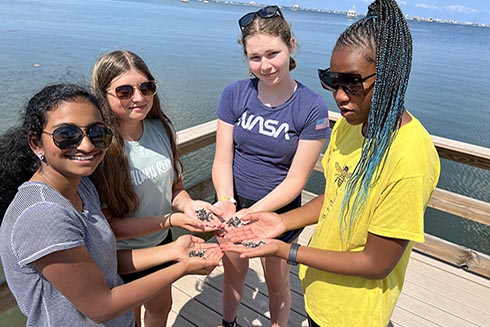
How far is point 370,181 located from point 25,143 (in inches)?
43.6

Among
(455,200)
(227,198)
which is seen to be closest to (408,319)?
(455,200)

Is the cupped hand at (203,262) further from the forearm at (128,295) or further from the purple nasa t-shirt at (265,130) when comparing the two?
the purple nasa t-shirt at (265,130)

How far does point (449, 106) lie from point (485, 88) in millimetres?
4870

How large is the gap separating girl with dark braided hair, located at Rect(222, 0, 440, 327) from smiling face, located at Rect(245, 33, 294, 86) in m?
0.55

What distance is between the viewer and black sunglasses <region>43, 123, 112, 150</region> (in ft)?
3.98

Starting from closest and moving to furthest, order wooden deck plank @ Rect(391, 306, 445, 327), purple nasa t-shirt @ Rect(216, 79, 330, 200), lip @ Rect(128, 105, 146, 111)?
lip @ Rect(128, 105, 146, 111)
purple nasa t-shirt @ Rect(216, 79, 330, 200)
wooden deck plank @ Rect(391, 306, 445, 327)

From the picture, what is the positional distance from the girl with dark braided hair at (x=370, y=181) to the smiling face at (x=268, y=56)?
551 mm

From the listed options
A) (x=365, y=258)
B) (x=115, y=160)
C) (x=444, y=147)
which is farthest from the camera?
(x=444, y=147)

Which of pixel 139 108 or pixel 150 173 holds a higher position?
pixel 139 108

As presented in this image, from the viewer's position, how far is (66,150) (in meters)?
1.23

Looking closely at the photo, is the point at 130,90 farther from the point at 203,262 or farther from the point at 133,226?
the point at 203,262

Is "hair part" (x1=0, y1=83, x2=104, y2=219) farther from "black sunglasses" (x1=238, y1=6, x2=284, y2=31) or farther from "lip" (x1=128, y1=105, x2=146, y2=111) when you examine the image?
"black sunglasses" (x1=238, y1=6, x2=284, y2=31)

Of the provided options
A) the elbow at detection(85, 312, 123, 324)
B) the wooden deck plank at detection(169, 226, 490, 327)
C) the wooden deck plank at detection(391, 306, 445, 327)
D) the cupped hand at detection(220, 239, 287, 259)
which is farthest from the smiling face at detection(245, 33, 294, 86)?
the wooden deck plank at detection(391, 306, 445, 327)

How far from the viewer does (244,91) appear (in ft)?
7.03
